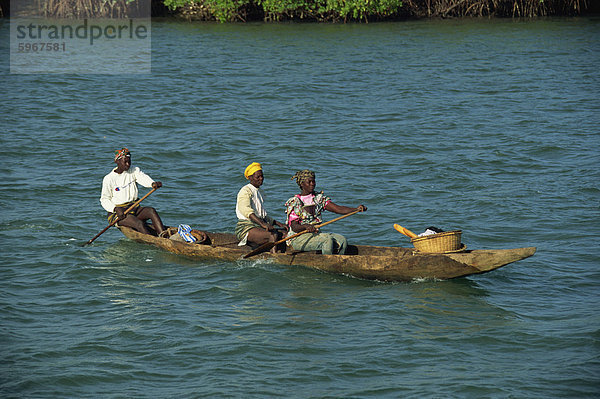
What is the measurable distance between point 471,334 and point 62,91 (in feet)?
48.2

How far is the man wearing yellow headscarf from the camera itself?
9.27 metres

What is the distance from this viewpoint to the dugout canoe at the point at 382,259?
26.8ft

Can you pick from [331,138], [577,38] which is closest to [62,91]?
[331,138]

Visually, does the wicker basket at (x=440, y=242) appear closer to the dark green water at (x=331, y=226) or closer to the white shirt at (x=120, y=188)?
the dark green water at (x=331, y=226)

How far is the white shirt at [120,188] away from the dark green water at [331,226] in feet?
1.99

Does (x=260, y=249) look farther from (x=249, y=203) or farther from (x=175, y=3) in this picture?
(x=175, y=3)

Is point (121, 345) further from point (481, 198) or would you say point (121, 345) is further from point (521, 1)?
point (521, 1)

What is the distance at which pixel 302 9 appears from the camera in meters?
26.2

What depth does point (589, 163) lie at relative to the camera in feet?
44.3

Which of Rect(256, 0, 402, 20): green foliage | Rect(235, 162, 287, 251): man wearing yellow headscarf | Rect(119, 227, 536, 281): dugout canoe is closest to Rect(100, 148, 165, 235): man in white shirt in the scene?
Rect(119, 227, 536, 281): dugout canoe

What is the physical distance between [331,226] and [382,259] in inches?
112

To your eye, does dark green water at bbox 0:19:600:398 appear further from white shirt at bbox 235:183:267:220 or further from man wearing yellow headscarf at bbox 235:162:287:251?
white shirt at bbox 235:183:267:220

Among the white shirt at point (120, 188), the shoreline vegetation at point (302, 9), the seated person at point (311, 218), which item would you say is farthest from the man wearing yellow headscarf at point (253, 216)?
the shoreline vegetation at point (302, 9)

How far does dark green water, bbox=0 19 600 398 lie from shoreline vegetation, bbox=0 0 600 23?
2.45m
